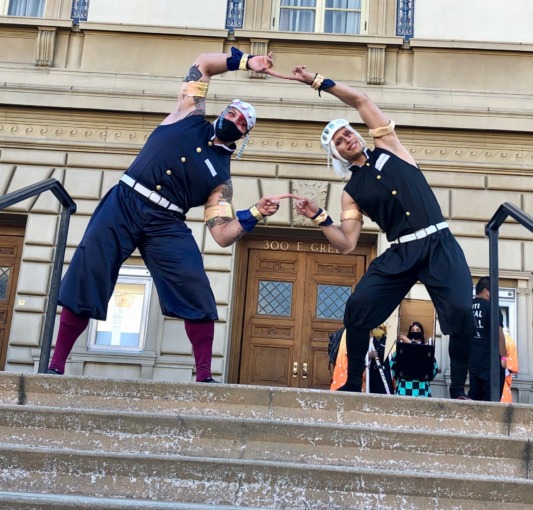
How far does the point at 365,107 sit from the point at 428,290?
1.36 metres

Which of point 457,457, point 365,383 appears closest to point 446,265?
point 457,457

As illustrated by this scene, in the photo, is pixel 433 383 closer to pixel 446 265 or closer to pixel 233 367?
pixel 233 367

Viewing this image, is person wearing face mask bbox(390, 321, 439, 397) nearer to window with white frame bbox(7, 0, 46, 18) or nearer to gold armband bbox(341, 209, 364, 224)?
gold armband bbox(341, 209, 364, 224)

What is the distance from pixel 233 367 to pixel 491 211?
3.90 m

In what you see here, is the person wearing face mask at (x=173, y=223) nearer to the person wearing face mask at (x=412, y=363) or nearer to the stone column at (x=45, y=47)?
the person wearing face mask at (x=412, y=363)

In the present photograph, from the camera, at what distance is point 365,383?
27.1 ft

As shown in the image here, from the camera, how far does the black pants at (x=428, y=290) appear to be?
5285 mm

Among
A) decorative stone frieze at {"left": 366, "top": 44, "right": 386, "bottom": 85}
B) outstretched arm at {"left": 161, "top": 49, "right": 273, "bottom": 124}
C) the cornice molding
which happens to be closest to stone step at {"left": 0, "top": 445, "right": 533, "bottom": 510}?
outstretched arm at {"left": 161, "top": 49, "right": 273, "bottom": 124}

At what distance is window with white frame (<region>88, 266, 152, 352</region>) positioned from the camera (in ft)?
34.4

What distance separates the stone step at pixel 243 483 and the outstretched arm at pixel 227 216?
1977 millimetres

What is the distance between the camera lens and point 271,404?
180 inches

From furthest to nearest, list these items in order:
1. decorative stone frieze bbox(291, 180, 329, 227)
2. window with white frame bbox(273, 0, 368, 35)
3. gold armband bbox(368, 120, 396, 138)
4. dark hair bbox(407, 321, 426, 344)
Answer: window with white frame bbox(273, 0, 368, 35) → decorative stone frieze bbox(291, 180, 329, 227) → dark hair bbox(407, 321, 426, 344) → gold armband bbox(368, 120, 396, 138)

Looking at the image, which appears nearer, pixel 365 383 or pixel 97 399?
pixel 97 399

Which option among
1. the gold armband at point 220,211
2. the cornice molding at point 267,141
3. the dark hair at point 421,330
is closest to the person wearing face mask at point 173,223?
the gold armband at point 220,211
